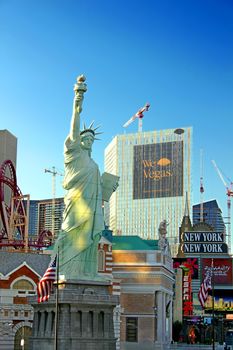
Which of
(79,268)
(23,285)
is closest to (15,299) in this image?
(23,285)

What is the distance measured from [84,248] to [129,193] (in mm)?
140829

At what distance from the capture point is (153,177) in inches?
7466

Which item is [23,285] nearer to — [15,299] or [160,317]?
[15,299]

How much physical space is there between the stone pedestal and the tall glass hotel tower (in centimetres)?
13134

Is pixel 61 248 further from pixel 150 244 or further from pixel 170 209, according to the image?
pixel 170 209

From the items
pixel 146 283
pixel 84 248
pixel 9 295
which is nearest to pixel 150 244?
pixel 146 283

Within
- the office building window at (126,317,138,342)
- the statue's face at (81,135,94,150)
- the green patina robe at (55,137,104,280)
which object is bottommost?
the office building window at (126,317,138,342)

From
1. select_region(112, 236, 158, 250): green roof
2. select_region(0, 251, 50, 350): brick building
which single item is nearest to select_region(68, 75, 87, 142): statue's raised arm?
select_region(0, 251, 50, 350): brick building

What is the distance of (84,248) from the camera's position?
181ft

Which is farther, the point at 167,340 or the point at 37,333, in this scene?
the point at 167,340

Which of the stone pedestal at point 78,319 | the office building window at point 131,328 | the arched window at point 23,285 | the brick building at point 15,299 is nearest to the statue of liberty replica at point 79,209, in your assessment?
the stone pedestal at point 78,319

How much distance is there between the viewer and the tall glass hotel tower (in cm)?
18850

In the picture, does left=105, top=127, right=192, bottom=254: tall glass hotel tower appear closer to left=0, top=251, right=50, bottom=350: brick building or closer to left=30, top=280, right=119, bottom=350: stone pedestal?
left=0, top=251, right=50, bottom=350: brick building

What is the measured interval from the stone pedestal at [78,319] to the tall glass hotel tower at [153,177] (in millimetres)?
131341
